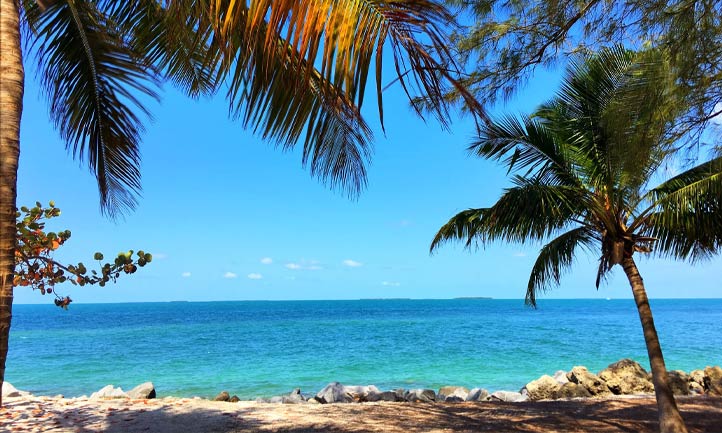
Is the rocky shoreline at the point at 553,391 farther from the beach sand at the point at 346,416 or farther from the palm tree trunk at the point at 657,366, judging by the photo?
the palm tree trunk at the point at 657,366

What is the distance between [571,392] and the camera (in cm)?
934

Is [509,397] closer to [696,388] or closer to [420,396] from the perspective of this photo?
[420,396]

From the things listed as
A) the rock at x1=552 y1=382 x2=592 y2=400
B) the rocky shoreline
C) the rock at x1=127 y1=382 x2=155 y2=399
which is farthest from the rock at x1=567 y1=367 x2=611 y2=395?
the rock at x1=127 y1=382 x2=155 y2=399

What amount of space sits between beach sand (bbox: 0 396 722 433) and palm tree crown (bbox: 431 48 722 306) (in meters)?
2.13

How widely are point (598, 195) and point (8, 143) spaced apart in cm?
582

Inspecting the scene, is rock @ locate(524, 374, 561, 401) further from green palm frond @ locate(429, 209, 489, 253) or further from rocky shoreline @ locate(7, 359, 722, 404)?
green palm frond @ locate(429, 209, 489, 253)

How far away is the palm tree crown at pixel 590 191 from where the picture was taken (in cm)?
492

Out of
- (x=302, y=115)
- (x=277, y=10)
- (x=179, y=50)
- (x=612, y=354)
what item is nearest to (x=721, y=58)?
(x=302, y=115)

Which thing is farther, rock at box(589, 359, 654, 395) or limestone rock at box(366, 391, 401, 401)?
limestone rock at box(366, 391, 401, 401)

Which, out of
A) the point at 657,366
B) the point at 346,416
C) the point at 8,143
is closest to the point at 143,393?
the point at 346,416

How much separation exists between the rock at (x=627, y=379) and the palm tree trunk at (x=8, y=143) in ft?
35.3

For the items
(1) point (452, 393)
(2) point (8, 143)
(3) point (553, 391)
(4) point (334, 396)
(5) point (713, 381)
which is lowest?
(1) point (452, 393)

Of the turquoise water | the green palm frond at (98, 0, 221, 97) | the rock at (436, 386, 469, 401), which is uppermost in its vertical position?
the green palm frond at (98, 0, 221, 97)

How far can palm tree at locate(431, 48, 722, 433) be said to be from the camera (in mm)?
4867
